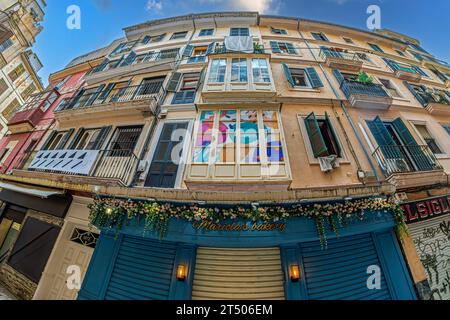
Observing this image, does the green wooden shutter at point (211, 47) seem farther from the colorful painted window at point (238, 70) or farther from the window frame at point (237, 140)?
the window frame at point (237, 140)

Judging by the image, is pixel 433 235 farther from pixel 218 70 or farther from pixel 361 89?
pixel 218 70

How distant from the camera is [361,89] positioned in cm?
832

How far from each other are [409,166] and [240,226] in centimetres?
770

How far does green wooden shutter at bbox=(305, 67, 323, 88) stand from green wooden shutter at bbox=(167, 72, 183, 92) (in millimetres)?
7713

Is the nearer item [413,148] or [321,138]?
[321,138]

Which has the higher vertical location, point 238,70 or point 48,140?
point 238,70

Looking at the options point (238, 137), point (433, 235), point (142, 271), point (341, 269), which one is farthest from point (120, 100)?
point (433, 235)

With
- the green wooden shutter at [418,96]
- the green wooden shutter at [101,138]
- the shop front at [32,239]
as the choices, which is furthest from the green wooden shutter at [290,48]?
the shop front at [32,239]

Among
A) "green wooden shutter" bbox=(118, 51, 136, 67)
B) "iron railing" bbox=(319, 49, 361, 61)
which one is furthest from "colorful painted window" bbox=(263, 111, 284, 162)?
"green wooden shutter" bbox=(118, 51, 136, 67)

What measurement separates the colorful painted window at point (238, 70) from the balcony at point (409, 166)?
22.4 ft

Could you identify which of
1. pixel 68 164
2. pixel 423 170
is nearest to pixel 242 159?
pixel 423 170

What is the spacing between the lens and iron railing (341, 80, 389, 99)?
26.7ft

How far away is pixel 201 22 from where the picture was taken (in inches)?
537

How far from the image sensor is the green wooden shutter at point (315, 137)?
238 inches
